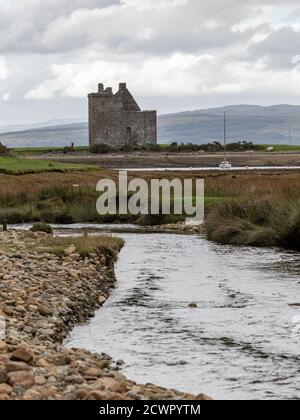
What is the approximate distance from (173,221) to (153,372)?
31986mm

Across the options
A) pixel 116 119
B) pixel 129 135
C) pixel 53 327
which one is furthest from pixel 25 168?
pixel 129 135

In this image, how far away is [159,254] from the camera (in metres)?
32.3

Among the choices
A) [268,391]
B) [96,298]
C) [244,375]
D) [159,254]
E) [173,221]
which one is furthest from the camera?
[173,221]

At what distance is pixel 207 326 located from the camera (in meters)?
18.5

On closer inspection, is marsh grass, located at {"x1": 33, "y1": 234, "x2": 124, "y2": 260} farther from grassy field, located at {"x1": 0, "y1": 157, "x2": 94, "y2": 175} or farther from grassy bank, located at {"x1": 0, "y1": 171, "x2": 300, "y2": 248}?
grassy field, located at {"x1": 0, "y1": 157, "x2": 94, "y2": 175}

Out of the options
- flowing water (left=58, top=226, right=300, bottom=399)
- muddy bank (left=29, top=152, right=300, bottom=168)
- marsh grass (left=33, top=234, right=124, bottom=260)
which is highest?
muddy bank (left=29, top=152, right=300, bottom=168)

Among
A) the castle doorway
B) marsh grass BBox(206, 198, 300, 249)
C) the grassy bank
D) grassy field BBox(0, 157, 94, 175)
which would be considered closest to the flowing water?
marsh grass BBox(206, 198, 300, 249)

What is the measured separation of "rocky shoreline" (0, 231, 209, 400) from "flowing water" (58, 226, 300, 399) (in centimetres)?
46

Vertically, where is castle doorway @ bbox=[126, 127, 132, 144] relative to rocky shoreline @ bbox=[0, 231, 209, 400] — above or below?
above

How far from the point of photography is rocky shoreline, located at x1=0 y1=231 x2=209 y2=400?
12211 mm

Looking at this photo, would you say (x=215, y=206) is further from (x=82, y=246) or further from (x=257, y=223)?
(x=82, y=246)

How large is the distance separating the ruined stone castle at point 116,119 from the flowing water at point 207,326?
334 feet

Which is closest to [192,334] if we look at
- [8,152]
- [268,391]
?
[268,391]
